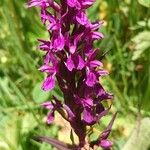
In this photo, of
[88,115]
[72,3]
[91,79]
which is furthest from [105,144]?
[72,3]

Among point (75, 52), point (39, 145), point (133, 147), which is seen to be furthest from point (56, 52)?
point (39, 145)

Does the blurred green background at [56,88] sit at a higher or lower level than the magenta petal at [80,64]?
lower

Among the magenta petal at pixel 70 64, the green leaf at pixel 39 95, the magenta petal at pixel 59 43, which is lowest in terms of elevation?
the green leaf at pixel 39 95

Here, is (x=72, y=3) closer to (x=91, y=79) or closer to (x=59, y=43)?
(x=59, y=43)

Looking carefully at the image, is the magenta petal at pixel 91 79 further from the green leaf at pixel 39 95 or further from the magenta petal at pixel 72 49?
the green leaf at pixel 39 95

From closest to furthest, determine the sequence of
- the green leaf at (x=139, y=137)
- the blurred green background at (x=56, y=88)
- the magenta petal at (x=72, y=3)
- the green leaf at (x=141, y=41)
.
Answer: the magenta petal at (x=72, y=3), the green leaf at (x=139, y=137), the blurred green background at (x=56, y=88), the green leaf at (x=141, y=41)

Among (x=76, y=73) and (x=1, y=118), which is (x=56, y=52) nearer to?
Answer: (x=76, y=73)

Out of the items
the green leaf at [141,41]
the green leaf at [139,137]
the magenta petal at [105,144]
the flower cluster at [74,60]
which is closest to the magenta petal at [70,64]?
the flower cluster at [74,60]
